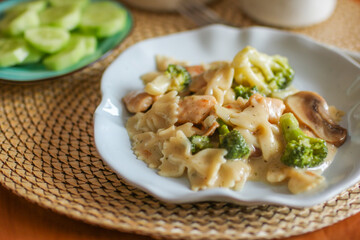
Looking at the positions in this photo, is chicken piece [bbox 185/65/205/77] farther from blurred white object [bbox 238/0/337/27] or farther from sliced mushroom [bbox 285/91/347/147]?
blurred white object [bbox 238/0/337/27]

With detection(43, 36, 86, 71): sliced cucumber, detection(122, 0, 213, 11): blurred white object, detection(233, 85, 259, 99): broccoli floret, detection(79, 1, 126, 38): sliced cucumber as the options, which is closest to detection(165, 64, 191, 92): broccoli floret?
detection(233, 85, 259, 99): broccoli floret

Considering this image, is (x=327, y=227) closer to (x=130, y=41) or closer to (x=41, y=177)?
(x=41, y=177)

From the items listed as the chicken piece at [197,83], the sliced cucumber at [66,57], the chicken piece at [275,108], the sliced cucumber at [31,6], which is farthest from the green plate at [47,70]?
the chicken piece at [275,108]

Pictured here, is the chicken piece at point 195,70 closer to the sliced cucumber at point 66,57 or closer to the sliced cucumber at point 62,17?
the sliced cucumber at point 66,57

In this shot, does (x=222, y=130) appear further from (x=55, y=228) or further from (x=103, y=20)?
(x=103, y=20)

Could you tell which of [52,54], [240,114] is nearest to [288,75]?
[240,114]

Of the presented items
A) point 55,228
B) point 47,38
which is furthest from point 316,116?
point 47,38
